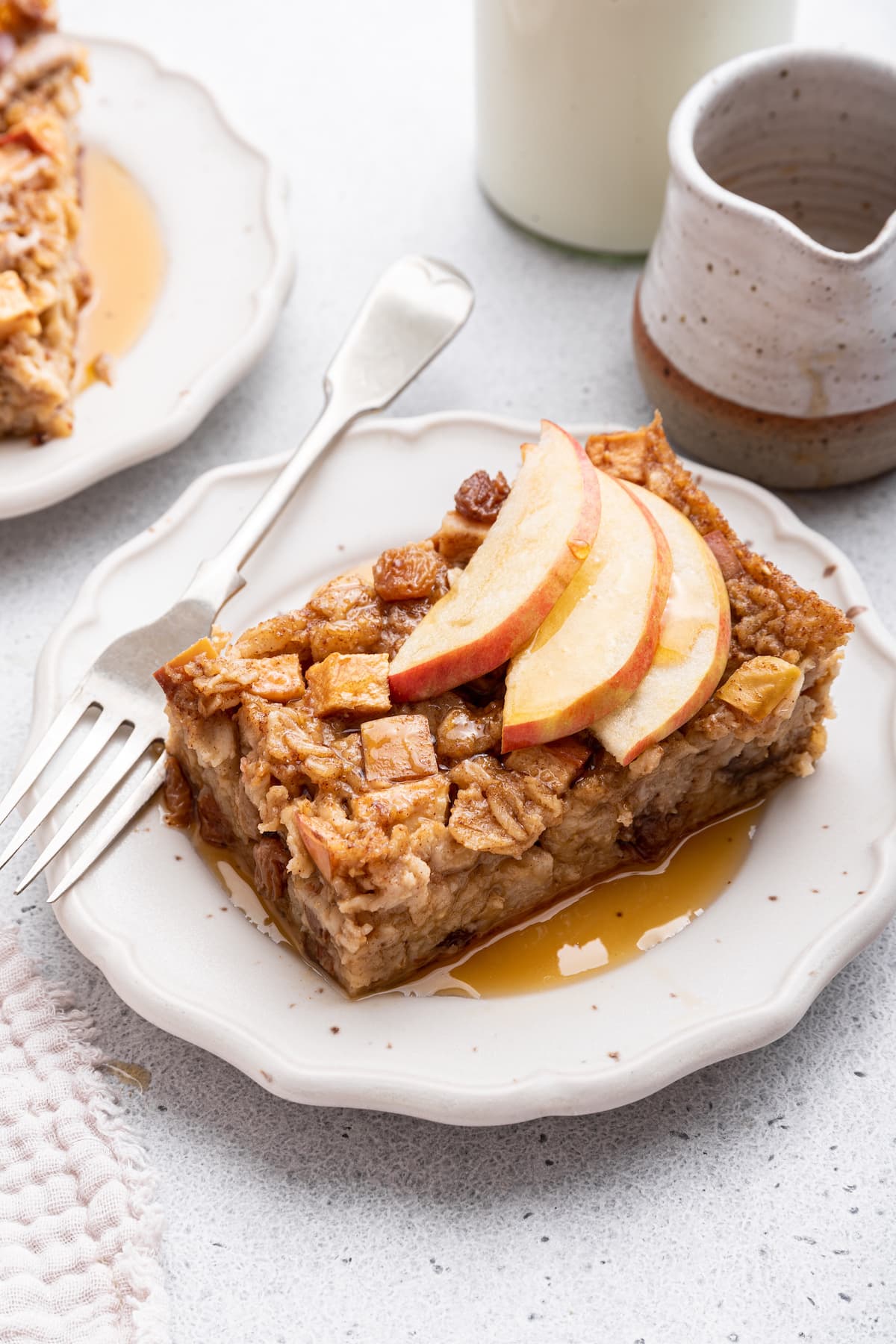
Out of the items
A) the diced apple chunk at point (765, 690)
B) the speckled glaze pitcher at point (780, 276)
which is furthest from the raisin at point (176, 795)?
the speckled glaze pitcher at point (780, 276)

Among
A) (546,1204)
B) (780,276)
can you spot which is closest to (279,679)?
(546,1204)

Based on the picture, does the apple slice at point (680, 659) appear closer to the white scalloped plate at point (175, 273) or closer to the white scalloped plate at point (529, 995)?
the white scalloped plate at point (529, 995)

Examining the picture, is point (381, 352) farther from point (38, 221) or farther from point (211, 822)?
point (211, 822)

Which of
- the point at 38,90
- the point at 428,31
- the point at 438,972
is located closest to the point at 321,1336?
the point at 438,972

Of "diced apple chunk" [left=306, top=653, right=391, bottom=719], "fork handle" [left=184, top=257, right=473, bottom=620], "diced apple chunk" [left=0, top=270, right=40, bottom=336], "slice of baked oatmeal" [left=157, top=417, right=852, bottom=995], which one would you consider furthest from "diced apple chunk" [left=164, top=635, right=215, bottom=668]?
"diced apple chunk" [left=0, top=270, right=40, bottom=336]

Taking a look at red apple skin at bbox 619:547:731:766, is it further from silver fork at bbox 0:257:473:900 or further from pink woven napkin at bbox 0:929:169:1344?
pink woven napkin at bbox 0:929:169:1344

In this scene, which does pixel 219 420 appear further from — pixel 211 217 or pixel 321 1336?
pixel 321 1336
